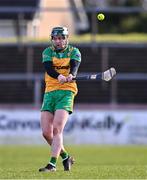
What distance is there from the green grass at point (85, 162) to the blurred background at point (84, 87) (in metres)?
0.68

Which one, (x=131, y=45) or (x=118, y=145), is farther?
(x=131, y=45)

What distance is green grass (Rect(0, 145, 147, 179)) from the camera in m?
13.5

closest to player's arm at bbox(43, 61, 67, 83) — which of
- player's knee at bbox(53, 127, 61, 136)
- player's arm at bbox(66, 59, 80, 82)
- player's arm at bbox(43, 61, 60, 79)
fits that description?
player's arm at bbox(43, 61, 60, 79)

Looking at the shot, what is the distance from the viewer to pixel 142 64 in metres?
33.9

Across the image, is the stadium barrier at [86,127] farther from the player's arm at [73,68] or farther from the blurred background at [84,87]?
the player's arm at [73,68]

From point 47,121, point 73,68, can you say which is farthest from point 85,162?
point 73,68

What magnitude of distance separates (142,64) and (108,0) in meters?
32.9

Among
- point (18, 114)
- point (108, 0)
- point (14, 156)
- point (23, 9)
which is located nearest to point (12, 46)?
point (23, 9)

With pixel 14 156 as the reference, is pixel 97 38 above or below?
above

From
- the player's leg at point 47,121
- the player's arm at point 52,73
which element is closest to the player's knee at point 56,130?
the player's leg at point 47,121

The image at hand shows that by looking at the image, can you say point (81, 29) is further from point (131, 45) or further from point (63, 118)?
point (63, 118)

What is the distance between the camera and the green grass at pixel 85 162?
13484 millimetres

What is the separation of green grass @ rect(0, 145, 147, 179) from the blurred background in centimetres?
68

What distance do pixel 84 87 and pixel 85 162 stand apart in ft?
42.4
